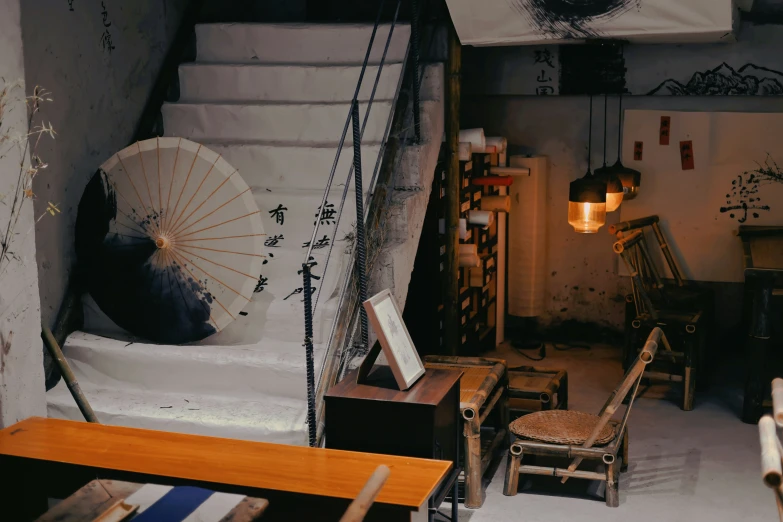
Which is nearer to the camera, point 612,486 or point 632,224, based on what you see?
point 612,486

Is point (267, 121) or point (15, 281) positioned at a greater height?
point (267, 121)

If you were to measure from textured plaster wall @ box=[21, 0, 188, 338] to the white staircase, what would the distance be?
0.89 feet

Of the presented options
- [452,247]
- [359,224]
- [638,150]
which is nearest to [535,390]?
[452,247]

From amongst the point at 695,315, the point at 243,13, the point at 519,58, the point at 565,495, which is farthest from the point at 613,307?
the point at 243,13

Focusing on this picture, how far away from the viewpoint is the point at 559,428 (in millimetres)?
5133

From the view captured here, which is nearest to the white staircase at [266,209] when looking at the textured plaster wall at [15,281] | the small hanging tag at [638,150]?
the textured plaster wall at [15,281]

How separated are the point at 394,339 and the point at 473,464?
1.11 metres

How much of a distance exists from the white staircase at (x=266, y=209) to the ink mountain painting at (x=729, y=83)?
234 centimetres

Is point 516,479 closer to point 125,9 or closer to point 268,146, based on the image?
point 268,146

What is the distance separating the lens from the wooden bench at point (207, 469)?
3.19 m

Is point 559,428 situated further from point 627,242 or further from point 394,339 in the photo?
point 627,242

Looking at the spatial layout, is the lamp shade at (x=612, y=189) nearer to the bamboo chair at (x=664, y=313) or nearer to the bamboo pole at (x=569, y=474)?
the bamboo chair at (x=664, y=313)

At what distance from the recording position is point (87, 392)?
5.21 meters

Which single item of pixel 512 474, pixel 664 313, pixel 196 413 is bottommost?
pixel 512 474
